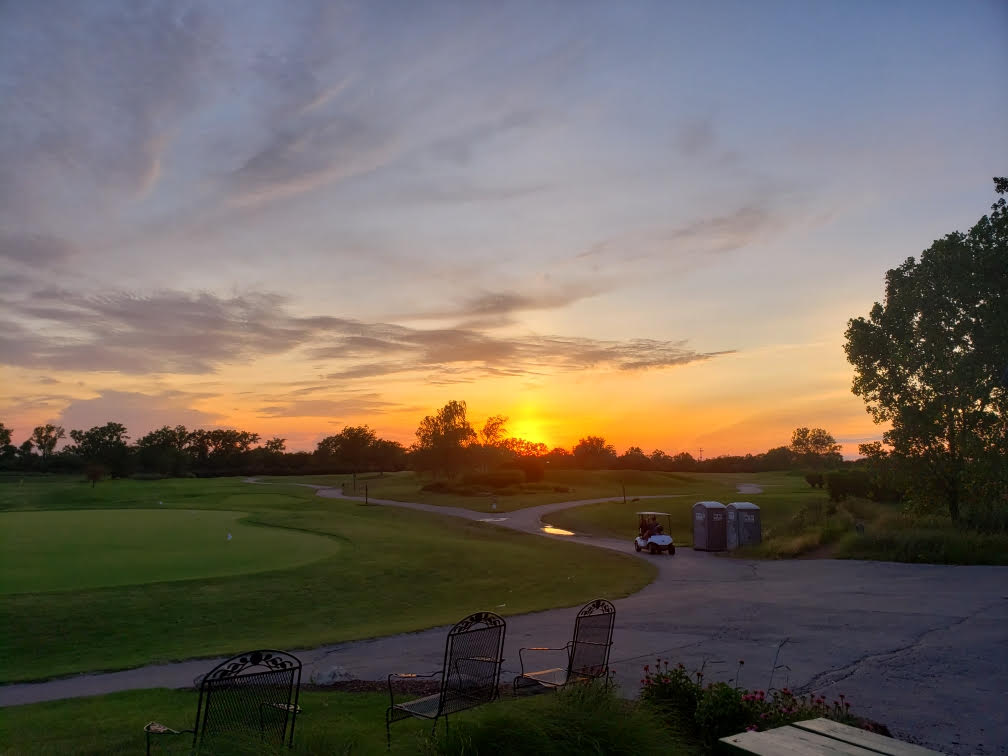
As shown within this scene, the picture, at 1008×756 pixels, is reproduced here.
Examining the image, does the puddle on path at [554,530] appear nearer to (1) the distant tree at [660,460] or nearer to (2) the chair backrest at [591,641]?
(2) the chair backrest at [591,641]

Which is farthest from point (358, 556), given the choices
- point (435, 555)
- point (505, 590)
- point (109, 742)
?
point (109, 742)

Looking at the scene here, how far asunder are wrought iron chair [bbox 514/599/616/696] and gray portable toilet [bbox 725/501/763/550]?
24909 millimetres

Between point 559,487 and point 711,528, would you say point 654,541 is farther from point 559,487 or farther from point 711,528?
point 559,487

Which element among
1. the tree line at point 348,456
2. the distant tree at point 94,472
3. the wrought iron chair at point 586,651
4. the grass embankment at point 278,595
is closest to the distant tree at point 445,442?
the tree line at point 348,456

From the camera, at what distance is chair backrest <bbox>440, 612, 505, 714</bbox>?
6.61 metres

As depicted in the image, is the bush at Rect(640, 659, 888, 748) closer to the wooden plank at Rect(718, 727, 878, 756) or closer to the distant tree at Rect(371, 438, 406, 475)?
the wooden plank at Rect(718, 727, 878, 756)

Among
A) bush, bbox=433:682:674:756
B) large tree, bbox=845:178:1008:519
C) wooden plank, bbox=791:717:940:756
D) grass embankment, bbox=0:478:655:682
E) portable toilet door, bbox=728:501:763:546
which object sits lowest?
grass embankment, bbox=0:478:655:682

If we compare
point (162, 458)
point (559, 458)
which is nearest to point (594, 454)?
point (559, 458)

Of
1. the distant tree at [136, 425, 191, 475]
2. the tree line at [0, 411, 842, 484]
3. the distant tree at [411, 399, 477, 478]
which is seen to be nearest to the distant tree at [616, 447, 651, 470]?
the tree line at [0, 411, 842, 484]

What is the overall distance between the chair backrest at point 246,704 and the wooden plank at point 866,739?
3.51 m

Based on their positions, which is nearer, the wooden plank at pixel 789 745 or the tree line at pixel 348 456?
the wooden plank at pixel 789 745

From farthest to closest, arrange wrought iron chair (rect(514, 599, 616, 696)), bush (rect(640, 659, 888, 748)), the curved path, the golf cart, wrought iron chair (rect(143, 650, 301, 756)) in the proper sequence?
the golf cart → the curved path → wrought iron chair (rect(514, 599, 616, 696)) → bush (rect(640, 659, 888, 748)) → wrought iron chair (rect(143, 650, 301, 756))

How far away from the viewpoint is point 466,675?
6789 mm

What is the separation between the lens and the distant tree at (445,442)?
4031 inches
